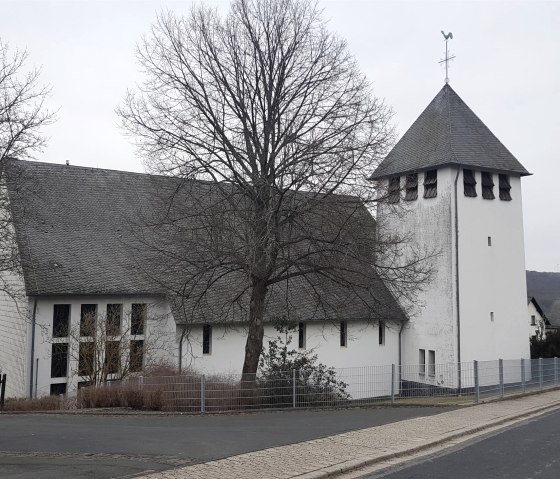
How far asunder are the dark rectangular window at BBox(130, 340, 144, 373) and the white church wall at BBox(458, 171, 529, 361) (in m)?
14.1

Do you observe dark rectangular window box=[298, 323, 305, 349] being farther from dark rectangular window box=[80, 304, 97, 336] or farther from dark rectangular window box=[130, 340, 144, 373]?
dark rectangular window box=[80, 304, 97, 336]

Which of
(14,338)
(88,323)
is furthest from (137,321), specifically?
(14,338)

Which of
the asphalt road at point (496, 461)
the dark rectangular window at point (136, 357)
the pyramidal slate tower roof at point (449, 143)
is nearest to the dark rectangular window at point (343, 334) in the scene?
the pyramidal slate tower roof at point (449, 143)

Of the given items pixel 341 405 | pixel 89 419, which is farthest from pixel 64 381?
pixel 341 405

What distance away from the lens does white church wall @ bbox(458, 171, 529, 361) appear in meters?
28.5

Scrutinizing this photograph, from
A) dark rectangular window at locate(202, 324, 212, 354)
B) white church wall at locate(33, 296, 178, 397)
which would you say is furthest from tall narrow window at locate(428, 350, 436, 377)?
white church wall at locate(33, 296, 178, 397)

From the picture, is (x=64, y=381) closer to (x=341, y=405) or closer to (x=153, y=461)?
(x=341, y=405)

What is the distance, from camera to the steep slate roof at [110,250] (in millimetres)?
19109

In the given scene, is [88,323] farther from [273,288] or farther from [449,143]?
[449,143]

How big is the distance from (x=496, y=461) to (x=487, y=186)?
21.8 m

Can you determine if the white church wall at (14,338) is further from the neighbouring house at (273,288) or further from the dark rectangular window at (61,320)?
the dark rectangular window at (61,320)

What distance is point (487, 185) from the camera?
Result: 1167 inches

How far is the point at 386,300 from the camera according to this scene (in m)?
30.6

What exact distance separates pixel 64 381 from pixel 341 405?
11.0m
